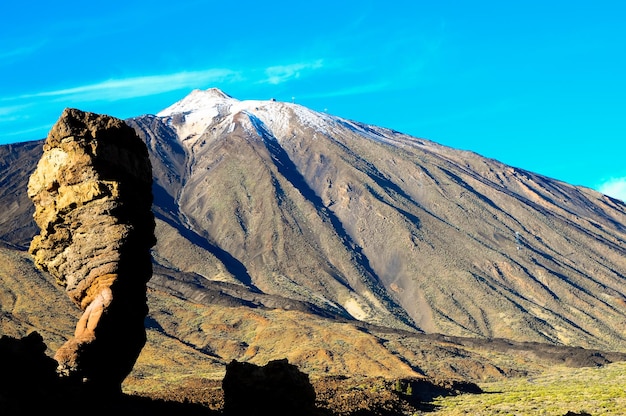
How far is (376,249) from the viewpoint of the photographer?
156875 mm

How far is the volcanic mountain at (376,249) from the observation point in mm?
122500

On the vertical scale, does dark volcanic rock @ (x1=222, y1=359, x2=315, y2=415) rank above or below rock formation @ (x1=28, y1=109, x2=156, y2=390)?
below

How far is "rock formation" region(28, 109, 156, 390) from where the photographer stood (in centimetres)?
2270

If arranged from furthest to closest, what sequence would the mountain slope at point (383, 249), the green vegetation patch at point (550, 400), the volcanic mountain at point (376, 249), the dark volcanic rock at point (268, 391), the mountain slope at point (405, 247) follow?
the mountain slope at point (405, 247) → the mountain slope at point (383, 249) → the volcanic mountain at point (376, 249) → the green vegetation patch at point (550, 400) → the dark volcanic rock at point (268, 391)

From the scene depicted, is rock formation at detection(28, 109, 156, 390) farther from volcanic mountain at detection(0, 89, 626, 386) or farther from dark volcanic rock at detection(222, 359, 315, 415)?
volcanic mountain at detection(0, 89, 626, 386)

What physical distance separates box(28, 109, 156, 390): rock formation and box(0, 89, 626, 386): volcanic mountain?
62.4 m

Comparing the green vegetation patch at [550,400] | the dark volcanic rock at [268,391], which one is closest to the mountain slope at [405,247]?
the green vegetation patch at [550,400]

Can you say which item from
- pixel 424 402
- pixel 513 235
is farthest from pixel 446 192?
pixel 424 402

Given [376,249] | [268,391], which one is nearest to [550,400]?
[268,391]

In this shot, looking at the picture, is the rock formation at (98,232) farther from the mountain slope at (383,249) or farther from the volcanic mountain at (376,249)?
the mountain slope at (383,249)

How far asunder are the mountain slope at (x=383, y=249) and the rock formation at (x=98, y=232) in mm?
82545

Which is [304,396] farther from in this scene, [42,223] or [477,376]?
[477,376]

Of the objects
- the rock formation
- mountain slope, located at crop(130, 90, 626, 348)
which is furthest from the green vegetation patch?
mountain slope, located at crop(130, 90, 626, 348)

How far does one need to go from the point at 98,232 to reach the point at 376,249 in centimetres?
13527
